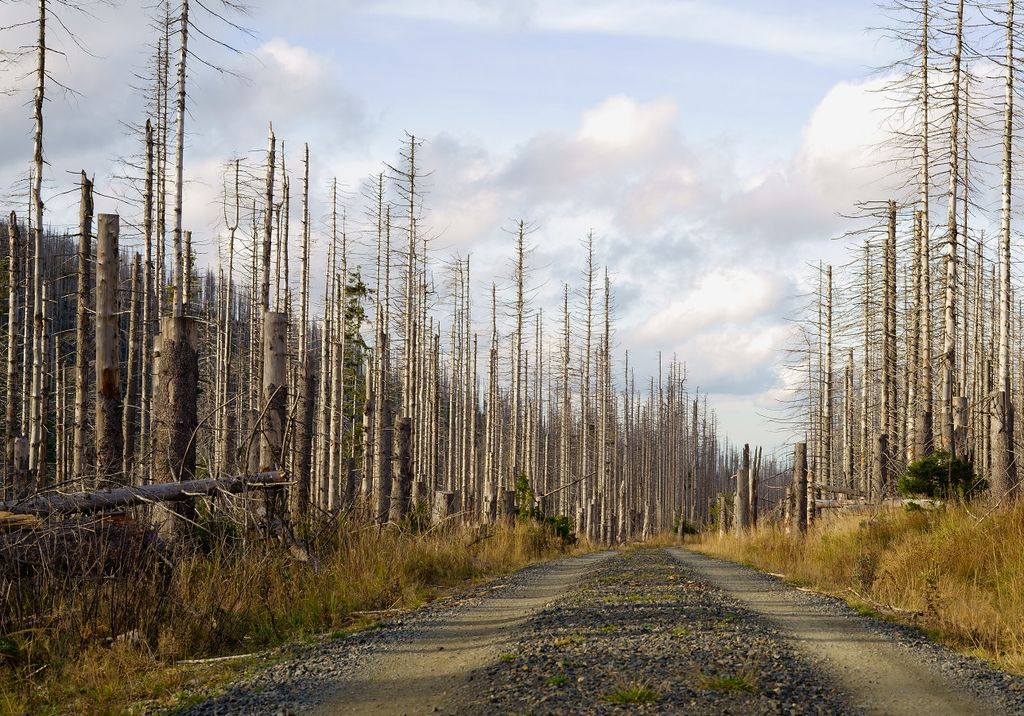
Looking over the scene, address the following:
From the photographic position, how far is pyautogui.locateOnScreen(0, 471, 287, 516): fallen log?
8562 millimetres

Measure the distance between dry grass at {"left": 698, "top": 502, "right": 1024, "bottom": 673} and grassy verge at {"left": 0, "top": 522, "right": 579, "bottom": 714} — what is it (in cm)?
615

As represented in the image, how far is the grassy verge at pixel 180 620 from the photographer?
20.9 ft

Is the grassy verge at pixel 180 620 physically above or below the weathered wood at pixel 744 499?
above

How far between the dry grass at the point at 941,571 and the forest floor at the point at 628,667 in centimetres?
54

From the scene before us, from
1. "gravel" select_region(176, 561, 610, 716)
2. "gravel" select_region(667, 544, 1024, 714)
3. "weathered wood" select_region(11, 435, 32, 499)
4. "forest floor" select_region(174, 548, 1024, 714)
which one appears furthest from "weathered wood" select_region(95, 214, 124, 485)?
"gravel" select_region(667, 544, 1024, 714)

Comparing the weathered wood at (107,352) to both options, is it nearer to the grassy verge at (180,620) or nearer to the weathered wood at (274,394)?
the weathered wood at (274,394)

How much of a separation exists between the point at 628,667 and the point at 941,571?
6550 mm

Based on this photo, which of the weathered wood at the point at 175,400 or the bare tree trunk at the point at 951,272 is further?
the bare tree trunk at the point at 951,272

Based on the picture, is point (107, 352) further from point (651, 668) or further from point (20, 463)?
point (651, 668)

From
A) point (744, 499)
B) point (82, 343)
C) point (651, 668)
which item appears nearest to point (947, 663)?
point (651, 668)

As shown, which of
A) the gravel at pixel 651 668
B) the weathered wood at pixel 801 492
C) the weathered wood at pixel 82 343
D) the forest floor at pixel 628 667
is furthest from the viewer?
the weathered wood at pixel 801 492

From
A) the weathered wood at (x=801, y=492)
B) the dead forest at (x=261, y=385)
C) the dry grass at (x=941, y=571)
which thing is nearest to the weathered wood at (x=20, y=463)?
the dead forest at (x=261, y=385)


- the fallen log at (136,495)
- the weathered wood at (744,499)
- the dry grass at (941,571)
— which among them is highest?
the fallen log at (136,495)

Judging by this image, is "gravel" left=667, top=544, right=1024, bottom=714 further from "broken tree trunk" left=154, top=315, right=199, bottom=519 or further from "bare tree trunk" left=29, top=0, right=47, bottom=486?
"bare tree trunk" left=29, top=0, right=47, bottom=486
